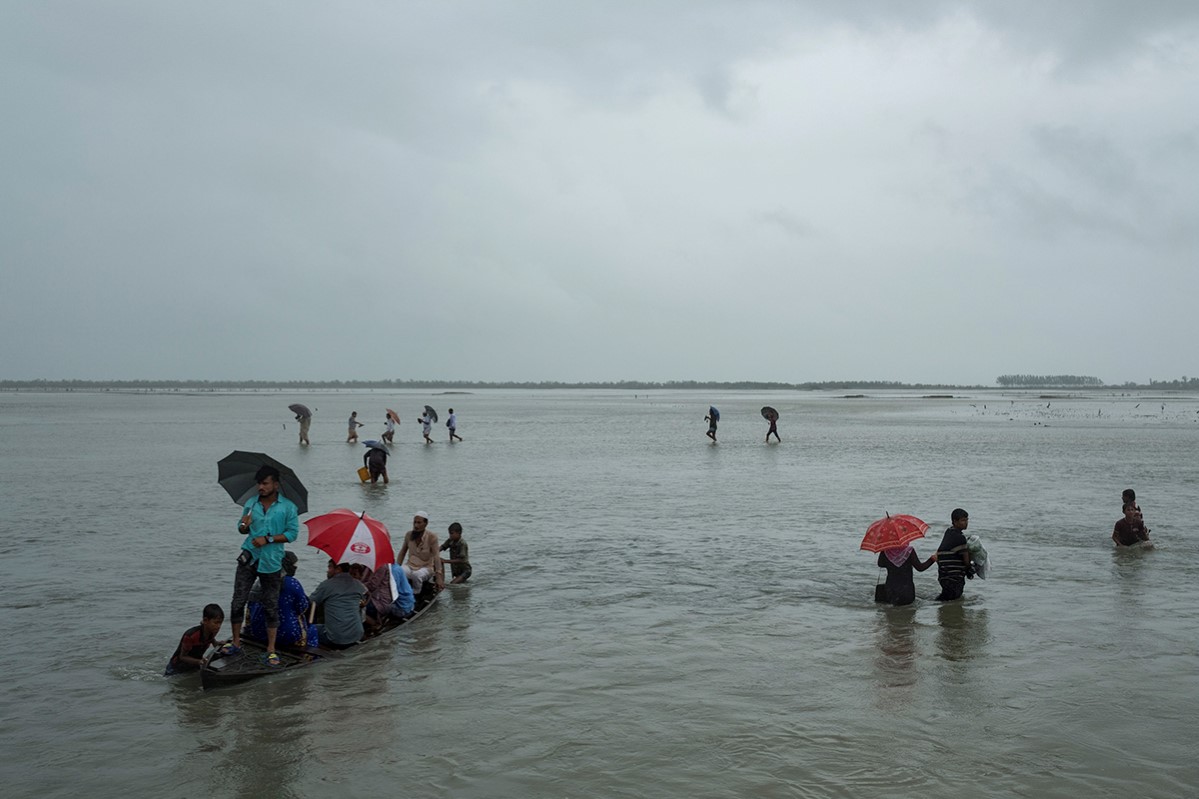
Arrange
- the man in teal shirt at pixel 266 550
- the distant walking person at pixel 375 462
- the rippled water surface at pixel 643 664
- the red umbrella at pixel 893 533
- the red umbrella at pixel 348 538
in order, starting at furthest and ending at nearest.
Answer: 1. the distant walking person at pixel 375 462
2. the red umbrella at pixel 893 533
3. the red umbrella at pixel 348 538
4. the man in teal shirt at pixel 266 550
5. the rippled water surface at pixel 643 664

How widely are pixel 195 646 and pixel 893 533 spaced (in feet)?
27.2

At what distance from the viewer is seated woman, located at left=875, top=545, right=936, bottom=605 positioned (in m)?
11.9

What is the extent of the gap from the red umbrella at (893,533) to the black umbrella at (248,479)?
691cm

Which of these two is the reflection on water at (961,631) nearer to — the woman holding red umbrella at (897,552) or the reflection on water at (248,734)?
the woman holding red umbrella at (897,552)

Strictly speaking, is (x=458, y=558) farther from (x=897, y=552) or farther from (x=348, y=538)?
(x=897, y=552)

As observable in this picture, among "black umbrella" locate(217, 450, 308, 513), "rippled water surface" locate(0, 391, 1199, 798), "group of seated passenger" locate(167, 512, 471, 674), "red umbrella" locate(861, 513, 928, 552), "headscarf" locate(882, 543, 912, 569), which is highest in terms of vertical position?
"black umbrella" locate(217, 450, 308, 513)

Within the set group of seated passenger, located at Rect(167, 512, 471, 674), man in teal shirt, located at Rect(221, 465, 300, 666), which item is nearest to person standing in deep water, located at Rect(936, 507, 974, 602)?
group of seated passenger, located at Rect(167, 512, 471, 674)

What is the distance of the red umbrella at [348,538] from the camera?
34.9ft

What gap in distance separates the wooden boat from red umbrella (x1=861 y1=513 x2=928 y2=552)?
6.25 m

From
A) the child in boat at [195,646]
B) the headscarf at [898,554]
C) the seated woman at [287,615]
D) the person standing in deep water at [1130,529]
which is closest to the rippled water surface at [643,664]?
the child in boat at [195,646]

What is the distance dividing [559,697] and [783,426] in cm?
5133

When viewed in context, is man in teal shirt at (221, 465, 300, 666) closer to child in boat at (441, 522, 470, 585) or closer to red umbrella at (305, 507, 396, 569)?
red umbrella at (305, 507, 396, 569)

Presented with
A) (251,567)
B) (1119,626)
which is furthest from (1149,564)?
(251,567)

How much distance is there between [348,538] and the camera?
35.0 ft
